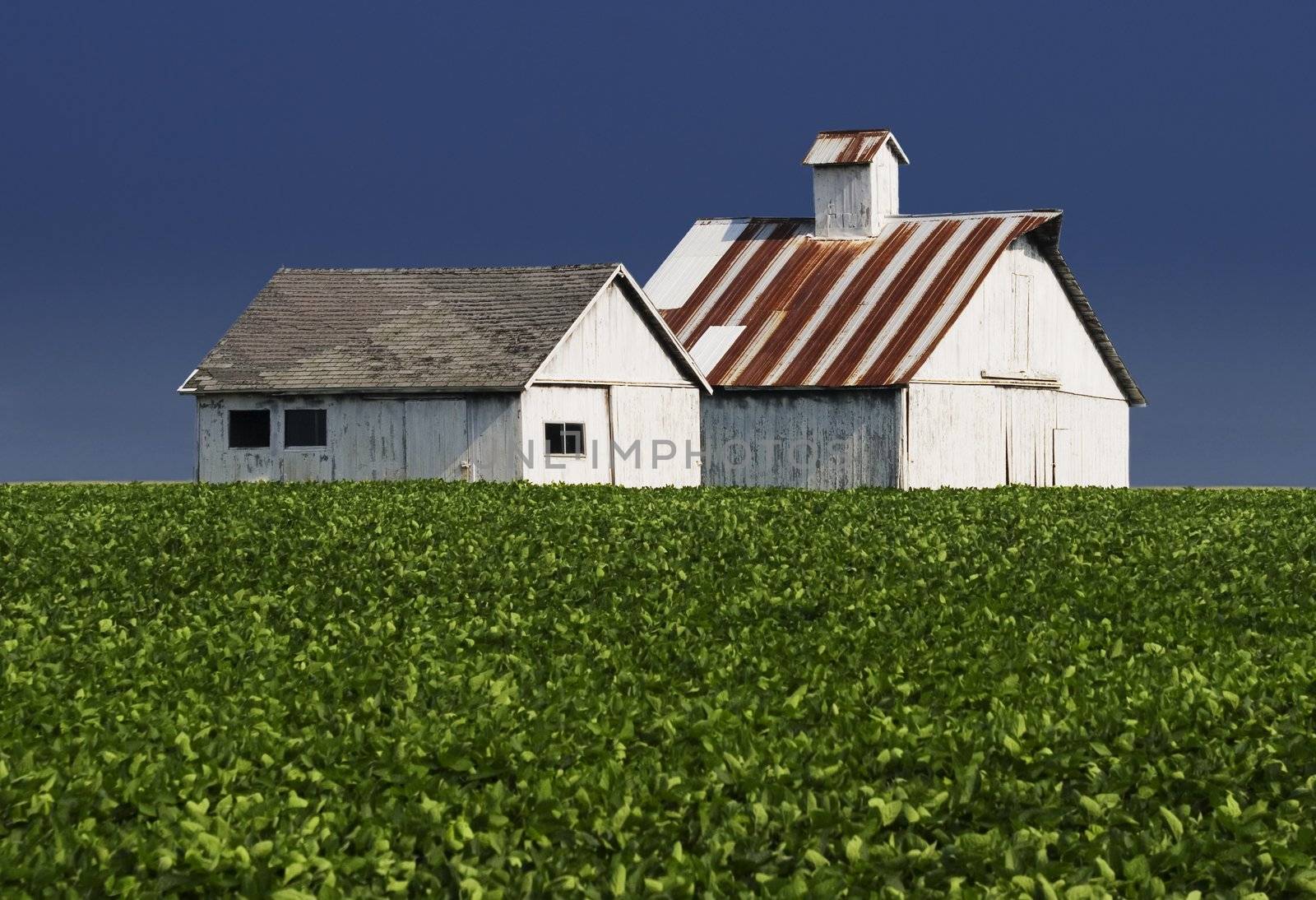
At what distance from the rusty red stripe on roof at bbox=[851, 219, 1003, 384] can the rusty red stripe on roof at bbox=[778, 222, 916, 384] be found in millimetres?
1687

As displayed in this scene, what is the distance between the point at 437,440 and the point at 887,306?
40.4 feet

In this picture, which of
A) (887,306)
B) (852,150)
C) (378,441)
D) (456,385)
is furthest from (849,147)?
(378,441)

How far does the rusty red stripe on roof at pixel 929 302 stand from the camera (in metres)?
36.6

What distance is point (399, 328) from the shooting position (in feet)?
120

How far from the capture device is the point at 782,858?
8062 mm

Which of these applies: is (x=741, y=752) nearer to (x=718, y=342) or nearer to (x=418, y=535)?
(x=418, y=535)

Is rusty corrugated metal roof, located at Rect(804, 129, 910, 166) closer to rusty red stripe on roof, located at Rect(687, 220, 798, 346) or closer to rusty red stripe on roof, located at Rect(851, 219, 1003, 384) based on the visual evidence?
rusty red stripe on roof, located at Rect(687, 220, 798, 346)

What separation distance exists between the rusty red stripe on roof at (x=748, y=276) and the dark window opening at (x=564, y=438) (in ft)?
21.7

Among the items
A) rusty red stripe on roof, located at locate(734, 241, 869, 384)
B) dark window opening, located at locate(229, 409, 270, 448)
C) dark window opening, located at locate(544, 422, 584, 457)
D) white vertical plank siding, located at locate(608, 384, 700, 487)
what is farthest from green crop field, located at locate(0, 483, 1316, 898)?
rusty red stripe on roof, located at locate(734, 241, 869, 384)

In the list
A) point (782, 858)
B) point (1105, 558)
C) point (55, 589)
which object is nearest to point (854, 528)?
point (1105, 558)

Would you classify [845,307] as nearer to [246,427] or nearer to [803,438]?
[803,438]

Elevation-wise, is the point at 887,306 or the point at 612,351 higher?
the point at 887,306

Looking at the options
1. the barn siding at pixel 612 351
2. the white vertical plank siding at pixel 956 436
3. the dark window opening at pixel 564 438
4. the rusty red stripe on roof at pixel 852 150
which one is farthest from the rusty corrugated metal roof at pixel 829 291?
the dark window opening at pixel 564 438

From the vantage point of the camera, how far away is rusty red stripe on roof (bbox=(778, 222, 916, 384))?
37.6 meters
